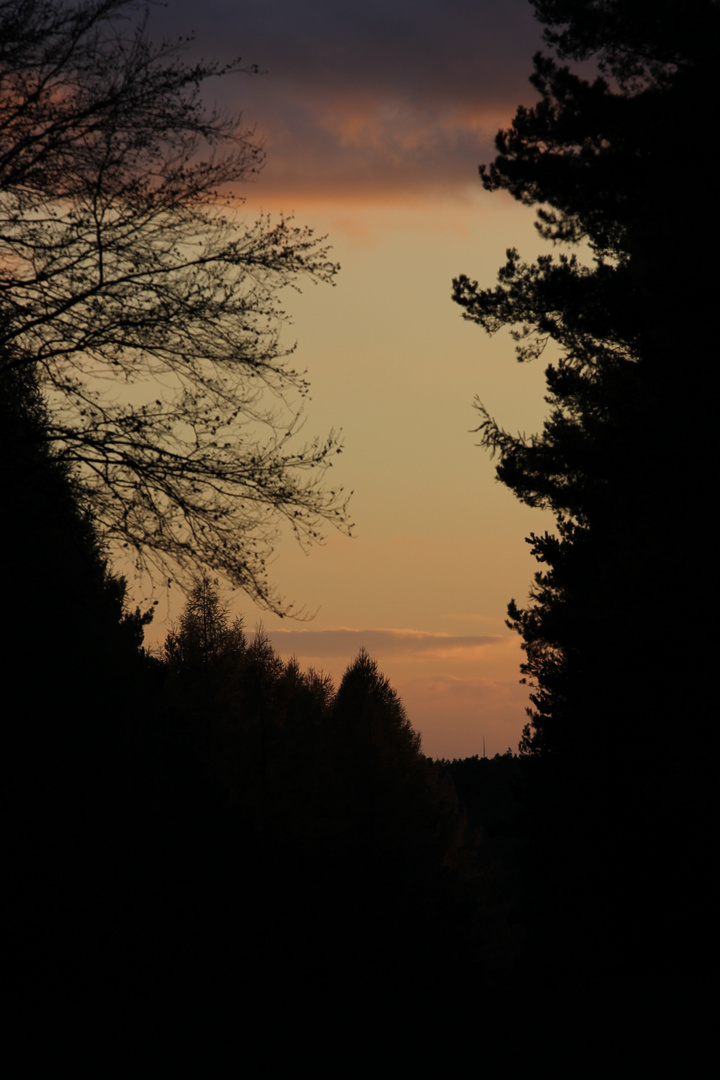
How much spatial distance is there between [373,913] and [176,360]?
779 inches

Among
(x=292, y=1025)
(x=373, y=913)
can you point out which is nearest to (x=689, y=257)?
(x=292, y=1025)

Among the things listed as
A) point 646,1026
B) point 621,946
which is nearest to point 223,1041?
point 646,1026

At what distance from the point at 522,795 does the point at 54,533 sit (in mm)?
12181

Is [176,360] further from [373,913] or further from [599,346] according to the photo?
[373,913]

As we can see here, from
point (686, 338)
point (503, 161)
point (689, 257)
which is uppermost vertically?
point (503, 161)

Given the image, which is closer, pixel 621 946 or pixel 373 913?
pixel 621 946

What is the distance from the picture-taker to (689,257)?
42.8 ft

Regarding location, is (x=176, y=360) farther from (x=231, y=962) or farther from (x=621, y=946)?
(x=621, y=946)

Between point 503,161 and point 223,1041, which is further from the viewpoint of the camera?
point 503,161

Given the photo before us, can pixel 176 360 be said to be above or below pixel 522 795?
above

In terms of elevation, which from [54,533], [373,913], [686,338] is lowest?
[373,913]

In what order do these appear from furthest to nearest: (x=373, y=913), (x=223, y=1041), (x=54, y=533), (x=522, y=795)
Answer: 1. (x=373, y=913)
2. (x=522, y=795)
3. (x=54, y=533)
4. (x=223, y=1041)

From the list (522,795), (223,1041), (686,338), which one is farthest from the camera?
(522,795)

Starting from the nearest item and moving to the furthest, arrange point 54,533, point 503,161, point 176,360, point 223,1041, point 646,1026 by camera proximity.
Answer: point 223,1041
point 646,1026
point 176,360
point 54,533
point 503,161
